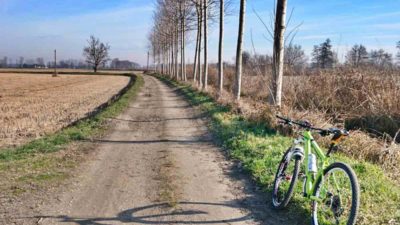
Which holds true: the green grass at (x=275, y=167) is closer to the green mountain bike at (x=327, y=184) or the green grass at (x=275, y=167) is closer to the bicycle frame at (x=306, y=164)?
the green mountain bike at (x=327, y=184)

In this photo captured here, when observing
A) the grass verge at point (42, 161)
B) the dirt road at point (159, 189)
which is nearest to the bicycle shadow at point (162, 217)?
the dirt road at point (159, 189)

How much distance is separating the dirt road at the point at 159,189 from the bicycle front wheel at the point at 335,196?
62cm

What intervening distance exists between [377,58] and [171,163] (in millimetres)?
10170

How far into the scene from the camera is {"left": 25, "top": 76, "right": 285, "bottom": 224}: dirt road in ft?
17.7

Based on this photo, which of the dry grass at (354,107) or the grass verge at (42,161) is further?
the dry grass at (354,107)

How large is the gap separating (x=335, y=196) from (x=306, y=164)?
0.60m

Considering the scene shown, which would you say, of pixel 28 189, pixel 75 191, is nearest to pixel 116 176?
pixel 75 191

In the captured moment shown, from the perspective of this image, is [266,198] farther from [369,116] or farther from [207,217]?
[369,116]

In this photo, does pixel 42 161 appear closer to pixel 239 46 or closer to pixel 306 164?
pixel 306 164

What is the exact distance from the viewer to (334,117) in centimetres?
1156

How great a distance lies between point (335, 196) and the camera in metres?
4.59

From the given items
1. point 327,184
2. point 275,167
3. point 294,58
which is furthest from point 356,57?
point 327,184

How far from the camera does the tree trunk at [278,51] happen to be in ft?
38.3

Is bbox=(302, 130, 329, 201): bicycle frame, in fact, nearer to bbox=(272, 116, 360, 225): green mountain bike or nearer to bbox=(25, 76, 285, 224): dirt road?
bbox=(272, 116, 360, 225): green mountain bike
